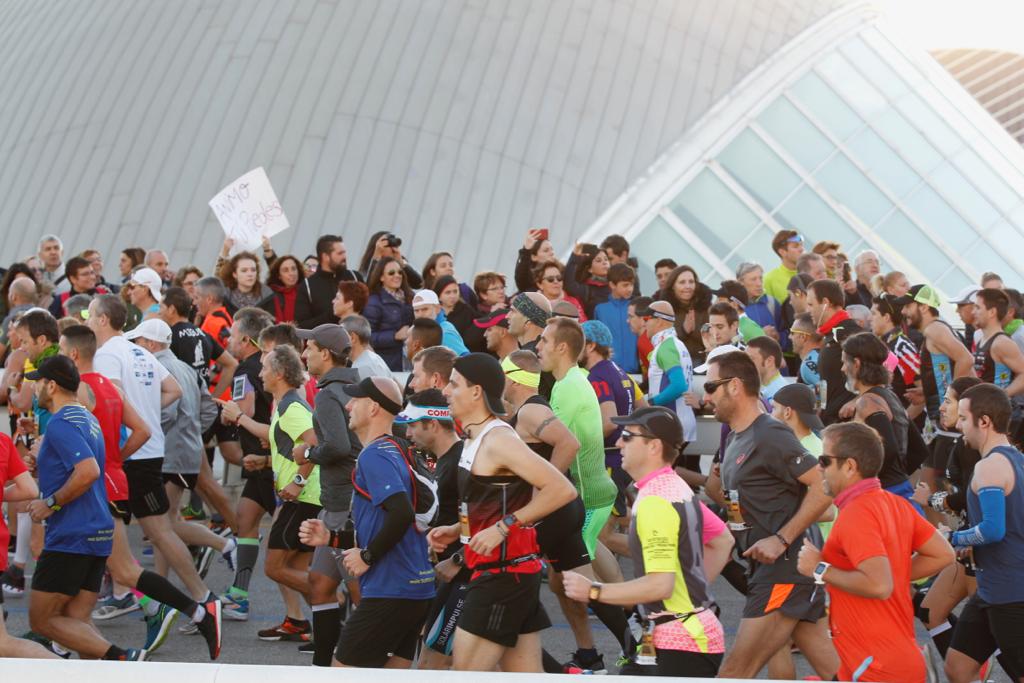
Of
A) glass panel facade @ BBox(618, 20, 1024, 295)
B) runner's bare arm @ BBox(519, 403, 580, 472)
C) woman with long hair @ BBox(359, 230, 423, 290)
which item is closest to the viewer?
runner's bare arm @ BBox(519, 403, 580, 472)

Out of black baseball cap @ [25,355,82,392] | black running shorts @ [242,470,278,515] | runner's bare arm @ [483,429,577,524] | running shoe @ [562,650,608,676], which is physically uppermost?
runner's bare arm @ [483,429,577,524]

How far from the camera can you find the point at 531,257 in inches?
484

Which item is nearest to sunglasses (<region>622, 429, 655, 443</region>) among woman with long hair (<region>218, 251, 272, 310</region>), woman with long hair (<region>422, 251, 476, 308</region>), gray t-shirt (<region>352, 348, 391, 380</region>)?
gray t-shirt (<region>352, 348, 391, 380</region>)

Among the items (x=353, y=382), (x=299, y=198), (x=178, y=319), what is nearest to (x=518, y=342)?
(x=353, y=382)

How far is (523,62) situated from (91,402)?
11.5 metres

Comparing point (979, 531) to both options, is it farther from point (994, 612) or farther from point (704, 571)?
point (704, 571)

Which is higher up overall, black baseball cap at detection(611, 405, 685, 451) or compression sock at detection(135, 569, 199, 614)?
black baseball cap at detection(611, 405, 685, 451)

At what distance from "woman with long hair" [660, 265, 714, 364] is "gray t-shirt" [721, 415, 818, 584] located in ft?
17.1

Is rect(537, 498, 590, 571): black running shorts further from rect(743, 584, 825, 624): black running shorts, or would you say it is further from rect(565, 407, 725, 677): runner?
rect(565, 407, 725, 677): runner

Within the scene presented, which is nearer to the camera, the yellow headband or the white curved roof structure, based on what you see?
the yellow headband

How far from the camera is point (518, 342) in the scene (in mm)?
8820

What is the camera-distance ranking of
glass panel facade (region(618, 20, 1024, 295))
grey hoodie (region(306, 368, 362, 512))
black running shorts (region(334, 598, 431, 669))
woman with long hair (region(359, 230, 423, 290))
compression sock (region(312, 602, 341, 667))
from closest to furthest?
black running shorts (region(334, 598, 431, 669)) → compression sock (region(312, 602, 341, 667)) → grey hoodie (region(306, 368, 362, 512)) → woman with long hair (region(359, 230, 423, 290)) → glass panel facade (region(618, 20, 1024, 295))

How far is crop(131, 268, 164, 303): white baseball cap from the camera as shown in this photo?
10727 mm

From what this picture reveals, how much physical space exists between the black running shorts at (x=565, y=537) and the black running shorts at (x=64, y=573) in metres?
2.44
